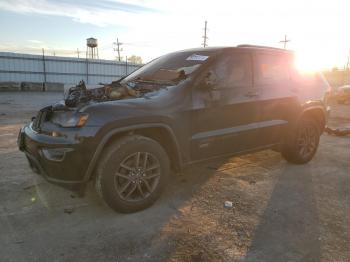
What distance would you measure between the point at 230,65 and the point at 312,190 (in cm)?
203

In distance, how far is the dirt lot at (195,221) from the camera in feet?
9.57

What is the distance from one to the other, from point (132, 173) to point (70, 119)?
0.88 meters

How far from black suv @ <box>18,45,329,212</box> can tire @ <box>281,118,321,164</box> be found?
0.14 ft

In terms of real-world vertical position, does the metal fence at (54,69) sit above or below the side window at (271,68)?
above

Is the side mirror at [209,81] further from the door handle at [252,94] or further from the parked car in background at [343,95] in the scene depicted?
the parked car in background at [343,95]

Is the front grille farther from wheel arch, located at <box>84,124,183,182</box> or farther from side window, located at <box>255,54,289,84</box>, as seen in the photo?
side window, located at <box>255,54,289,84</box>

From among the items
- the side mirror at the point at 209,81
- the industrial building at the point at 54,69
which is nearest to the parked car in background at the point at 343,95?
the side mirror at the point at 209,81

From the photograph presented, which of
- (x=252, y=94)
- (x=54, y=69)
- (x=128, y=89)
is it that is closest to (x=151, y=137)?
(x=128, y=89)

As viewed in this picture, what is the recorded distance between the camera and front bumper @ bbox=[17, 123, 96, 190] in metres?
3.22

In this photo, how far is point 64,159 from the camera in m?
3.24

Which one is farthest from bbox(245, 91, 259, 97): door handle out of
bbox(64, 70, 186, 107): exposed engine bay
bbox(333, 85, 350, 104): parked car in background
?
bbox(333, 85, 350, 104): parked car in background

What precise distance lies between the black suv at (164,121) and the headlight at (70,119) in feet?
0.03

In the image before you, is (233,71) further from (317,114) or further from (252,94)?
A: (317,114)

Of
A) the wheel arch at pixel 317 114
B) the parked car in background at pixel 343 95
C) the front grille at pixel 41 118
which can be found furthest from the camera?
the parked car in background at pixel 343 95
